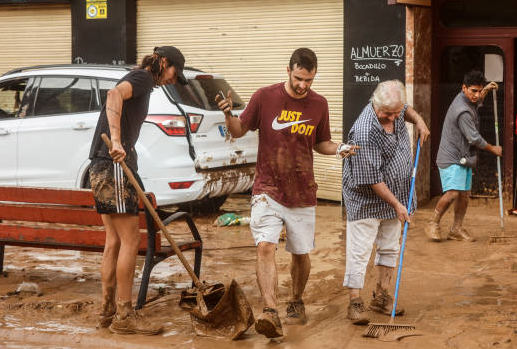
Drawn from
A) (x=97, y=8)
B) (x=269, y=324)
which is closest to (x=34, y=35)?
(x=97, y=8)

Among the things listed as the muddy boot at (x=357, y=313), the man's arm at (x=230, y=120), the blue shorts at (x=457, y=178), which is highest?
the man's arm at (x=230, y=120)

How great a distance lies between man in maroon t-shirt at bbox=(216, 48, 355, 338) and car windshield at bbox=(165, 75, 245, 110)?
3.84 meters

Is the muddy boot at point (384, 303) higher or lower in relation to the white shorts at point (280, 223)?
lower

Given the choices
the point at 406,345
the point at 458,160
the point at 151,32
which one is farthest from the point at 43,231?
the point at 151,32

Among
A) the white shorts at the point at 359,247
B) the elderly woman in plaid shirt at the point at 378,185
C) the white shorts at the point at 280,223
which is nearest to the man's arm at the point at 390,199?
the elderly woman in plaid shirt at the point at 378,185

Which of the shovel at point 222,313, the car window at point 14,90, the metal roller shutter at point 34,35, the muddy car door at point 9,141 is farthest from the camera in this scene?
the metal roller shutter at point 34,35

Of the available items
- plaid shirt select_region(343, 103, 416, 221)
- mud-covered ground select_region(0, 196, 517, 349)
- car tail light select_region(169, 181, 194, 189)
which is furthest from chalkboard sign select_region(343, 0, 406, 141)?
plaid shirt select_region(343, 103, 416, 221)

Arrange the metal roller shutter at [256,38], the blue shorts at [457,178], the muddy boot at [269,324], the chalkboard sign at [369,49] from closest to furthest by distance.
→ the muddy boot at [269,324] < the blue shorts at [457,178] < the chalkboard sign at [369,49] < the metal roller shutter at [256,38]

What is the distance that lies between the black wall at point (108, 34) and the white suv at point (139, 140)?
286 centimetres

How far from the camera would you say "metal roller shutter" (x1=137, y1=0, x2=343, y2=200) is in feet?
37.3

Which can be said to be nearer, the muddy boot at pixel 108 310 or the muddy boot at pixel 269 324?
the muddy boot at pixel 269 324

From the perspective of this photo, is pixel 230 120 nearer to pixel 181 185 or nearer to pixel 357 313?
pixel 357 313

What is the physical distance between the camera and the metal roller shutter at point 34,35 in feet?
45.7

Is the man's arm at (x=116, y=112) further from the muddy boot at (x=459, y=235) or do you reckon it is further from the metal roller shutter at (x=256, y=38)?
the metal roller shutter at (x=256, y=38)
